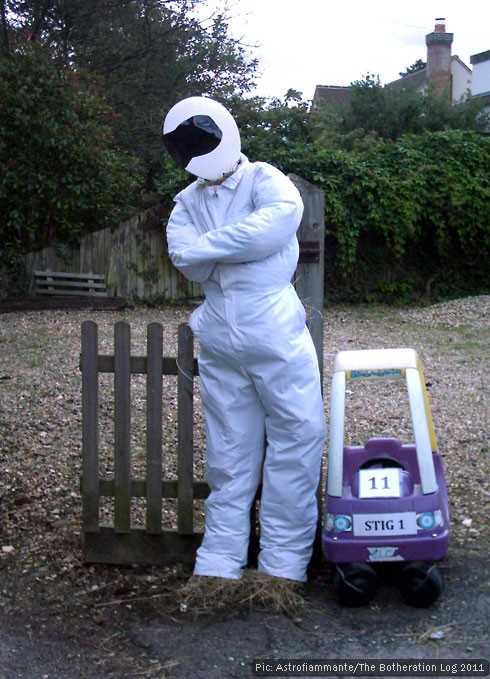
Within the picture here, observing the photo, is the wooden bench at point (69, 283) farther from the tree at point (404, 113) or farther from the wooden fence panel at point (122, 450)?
the tree at point (404, 113)

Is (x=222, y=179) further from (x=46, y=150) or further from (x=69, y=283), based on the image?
(x=69, y=283)

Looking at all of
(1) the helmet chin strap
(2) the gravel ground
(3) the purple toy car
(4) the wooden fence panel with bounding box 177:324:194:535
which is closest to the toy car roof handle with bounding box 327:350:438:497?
(3) the purple toy car

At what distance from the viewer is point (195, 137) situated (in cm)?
367

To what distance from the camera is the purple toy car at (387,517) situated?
3506mm

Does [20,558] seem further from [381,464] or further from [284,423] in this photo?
[381,464]

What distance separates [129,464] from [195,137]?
5.00ft

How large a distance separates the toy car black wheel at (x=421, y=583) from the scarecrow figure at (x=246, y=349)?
0.44m

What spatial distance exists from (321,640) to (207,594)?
22.4 inches

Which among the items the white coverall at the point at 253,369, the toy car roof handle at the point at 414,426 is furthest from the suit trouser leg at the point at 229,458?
the toy car roof handle at the point at 414,426

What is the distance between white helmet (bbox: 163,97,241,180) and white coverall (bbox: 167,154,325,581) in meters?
0.08

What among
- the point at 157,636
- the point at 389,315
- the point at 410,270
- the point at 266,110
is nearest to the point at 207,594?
the point at 157,636

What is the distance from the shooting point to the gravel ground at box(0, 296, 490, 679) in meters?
3.23

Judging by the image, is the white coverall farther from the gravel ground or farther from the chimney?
the chimney

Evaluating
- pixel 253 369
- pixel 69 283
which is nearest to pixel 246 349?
pixel 253 369
